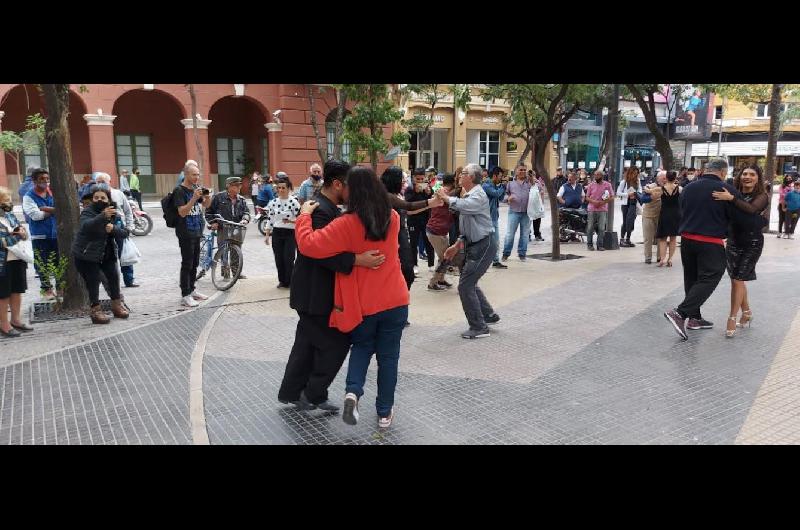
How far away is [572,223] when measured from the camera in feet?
48.8

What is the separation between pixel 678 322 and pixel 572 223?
340 inches

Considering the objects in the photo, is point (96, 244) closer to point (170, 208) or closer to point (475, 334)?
point (170, 208)

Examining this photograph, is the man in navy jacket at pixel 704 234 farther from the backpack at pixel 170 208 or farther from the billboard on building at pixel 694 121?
the billboard on building at pixel 694 121

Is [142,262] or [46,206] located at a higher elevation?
[46,206]

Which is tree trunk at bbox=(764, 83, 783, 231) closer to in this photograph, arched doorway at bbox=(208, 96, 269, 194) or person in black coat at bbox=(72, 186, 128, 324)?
person in black coat at bbox=(72, 186, 128, 324)

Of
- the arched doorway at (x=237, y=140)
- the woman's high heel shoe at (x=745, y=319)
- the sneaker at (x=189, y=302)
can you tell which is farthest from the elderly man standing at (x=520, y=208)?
the arched doorway at (x=237, y=140)

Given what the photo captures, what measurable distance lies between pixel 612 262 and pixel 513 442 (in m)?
8.26

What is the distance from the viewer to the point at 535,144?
11.8 m

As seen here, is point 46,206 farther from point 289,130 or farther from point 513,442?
point 289,130

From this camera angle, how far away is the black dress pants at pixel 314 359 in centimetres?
441

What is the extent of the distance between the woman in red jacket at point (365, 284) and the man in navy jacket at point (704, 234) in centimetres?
366

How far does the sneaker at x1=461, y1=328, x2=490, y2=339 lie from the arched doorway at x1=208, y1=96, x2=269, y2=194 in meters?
24.6

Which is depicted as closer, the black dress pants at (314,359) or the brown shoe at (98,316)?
the black dress pants at (314,359)

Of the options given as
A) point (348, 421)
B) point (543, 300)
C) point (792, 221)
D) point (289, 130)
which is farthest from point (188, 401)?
point (289, 130)
